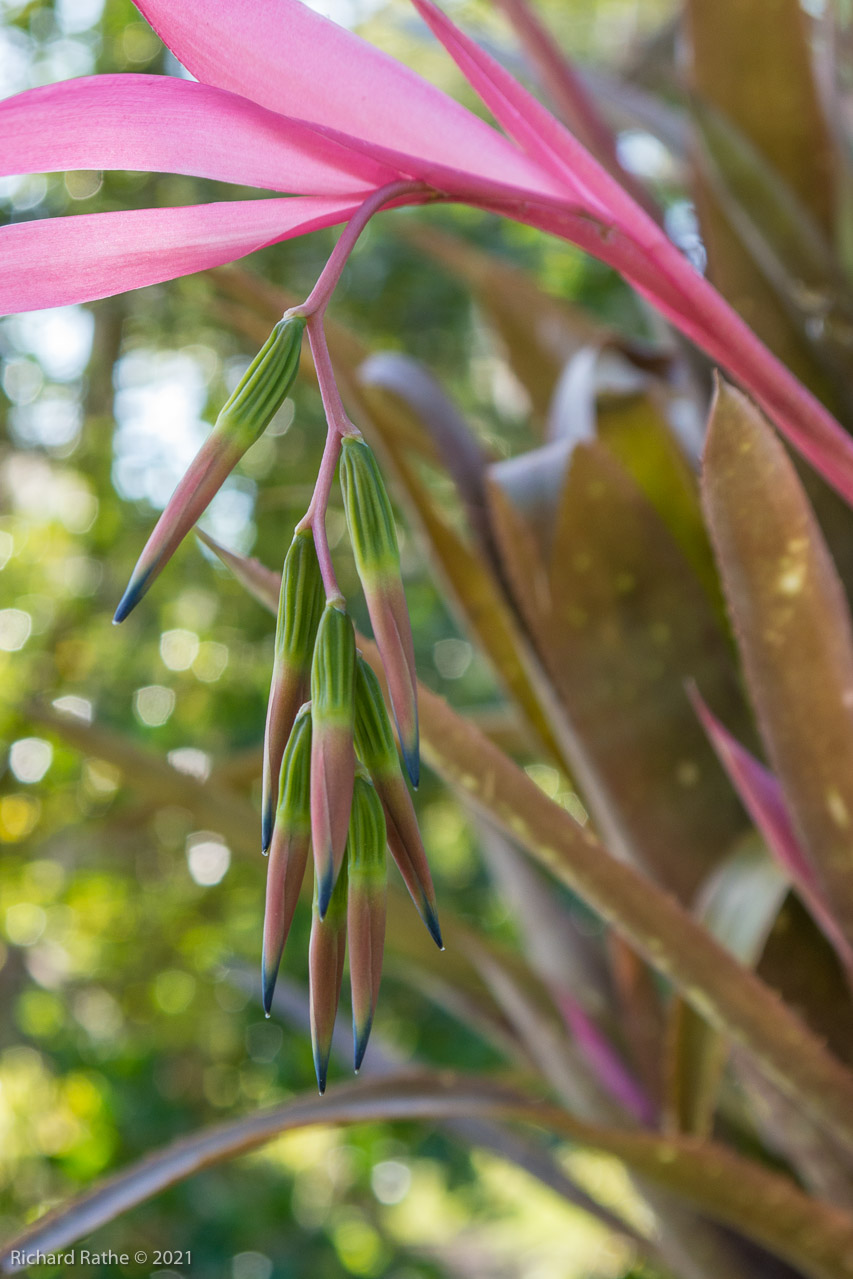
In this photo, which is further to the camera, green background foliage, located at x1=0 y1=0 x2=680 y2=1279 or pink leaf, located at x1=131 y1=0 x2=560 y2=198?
green background foliage, located at x1=0 y1=0 x2=680 y2=1279

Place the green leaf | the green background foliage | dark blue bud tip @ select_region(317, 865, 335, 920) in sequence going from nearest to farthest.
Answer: dark blue bud tip @ select_region(317, 865, 335, 920), the green leaf, the green background foliage

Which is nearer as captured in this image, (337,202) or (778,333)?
(337,202)

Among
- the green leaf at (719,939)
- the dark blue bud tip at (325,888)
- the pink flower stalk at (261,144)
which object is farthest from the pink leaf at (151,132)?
the green leaf at (719,939)

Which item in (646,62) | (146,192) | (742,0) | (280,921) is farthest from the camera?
(146,192)

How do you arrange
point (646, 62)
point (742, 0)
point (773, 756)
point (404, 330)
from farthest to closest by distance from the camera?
point (404, 330) < point (646, 62) < point (742, 0) < point (773, 756)

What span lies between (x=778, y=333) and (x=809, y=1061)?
255mm

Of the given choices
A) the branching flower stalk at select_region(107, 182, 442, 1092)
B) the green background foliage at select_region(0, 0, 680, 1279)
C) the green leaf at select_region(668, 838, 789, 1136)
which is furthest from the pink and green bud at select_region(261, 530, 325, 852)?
the green background foliage at select_region(0, 0, 680, 1279)

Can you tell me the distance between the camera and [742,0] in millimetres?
377

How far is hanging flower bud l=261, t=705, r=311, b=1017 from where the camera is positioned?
0.47ft

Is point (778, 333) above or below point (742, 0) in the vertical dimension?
below

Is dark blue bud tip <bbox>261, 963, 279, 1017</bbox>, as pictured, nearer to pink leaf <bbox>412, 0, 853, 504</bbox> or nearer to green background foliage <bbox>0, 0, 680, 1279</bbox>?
pink leaf <bbox>412, 0, 853, 504</bbox>

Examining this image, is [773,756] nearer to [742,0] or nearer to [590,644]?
[590,644]

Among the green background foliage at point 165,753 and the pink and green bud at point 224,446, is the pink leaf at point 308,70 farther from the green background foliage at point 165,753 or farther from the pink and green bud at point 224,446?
the green background foliage at point 165,753

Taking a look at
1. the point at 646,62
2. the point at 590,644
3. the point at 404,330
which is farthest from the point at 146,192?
the point at 590,644
